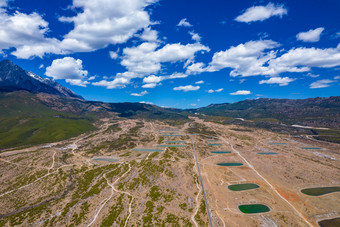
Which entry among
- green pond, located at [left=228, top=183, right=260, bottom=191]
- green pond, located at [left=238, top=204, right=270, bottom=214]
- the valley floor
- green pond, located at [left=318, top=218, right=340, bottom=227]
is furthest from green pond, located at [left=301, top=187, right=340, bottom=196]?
green pond, located at [left=238, top=204, right=270, bottom=214]

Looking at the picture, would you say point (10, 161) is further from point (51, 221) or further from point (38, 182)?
point (51, 221)

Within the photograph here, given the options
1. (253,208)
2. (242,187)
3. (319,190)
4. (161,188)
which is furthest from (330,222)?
(161,188)

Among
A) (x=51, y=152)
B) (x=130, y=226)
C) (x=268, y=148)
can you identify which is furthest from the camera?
(x=268, y=148)

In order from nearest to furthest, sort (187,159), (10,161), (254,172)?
1. (254,172)
2. (10,161)
3. (187,159)

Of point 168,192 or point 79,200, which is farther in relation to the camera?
point 168,192

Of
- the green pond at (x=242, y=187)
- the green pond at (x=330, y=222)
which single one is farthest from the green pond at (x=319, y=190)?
the green pond at (x=242, y=187)

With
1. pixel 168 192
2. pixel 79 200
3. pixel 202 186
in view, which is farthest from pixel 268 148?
pixel 79 200

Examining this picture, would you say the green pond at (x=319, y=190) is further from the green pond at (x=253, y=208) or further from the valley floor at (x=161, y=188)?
the green pond at (x=253, y=208)

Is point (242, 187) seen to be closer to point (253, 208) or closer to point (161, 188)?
point (253, 208)
